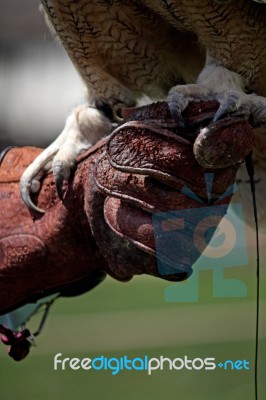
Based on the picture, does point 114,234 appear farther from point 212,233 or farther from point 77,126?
point 77,126

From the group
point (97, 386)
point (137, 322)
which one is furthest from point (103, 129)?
point (137, 322)

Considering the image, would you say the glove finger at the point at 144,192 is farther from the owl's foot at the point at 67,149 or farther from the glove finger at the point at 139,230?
the owl's foot at the point at 67,149

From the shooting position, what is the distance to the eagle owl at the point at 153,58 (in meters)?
1.42

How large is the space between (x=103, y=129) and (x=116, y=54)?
140 millimetres

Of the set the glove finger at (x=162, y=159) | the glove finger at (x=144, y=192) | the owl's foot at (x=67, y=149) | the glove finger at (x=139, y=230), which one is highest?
the glove finger at (x=162, y=159)

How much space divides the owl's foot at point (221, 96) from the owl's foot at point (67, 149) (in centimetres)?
26

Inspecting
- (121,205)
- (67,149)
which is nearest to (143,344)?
(67,149)

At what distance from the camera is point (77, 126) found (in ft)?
5.32

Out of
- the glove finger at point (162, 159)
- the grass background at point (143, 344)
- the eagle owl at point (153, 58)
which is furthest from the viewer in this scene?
the grass background at point (143, 344)

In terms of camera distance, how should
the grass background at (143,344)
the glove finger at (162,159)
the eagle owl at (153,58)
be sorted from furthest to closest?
1. the grass background at (143,344)
2. the eagle owl at (153,58)
3. the glove finger at (162,159)

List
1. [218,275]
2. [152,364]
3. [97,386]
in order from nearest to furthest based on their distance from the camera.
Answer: [218,275]
[97,386]
[152,364]

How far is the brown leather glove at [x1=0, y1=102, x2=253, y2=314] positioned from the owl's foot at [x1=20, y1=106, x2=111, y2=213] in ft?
0.07

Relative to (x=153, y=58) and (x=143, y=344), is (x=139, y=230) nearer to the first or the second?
Result: (x=153, y=58)

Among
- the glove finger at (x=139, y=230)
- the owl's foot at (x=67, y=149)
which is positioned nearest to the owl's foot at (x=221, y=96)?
the glove finger at (x=139, y=230)
